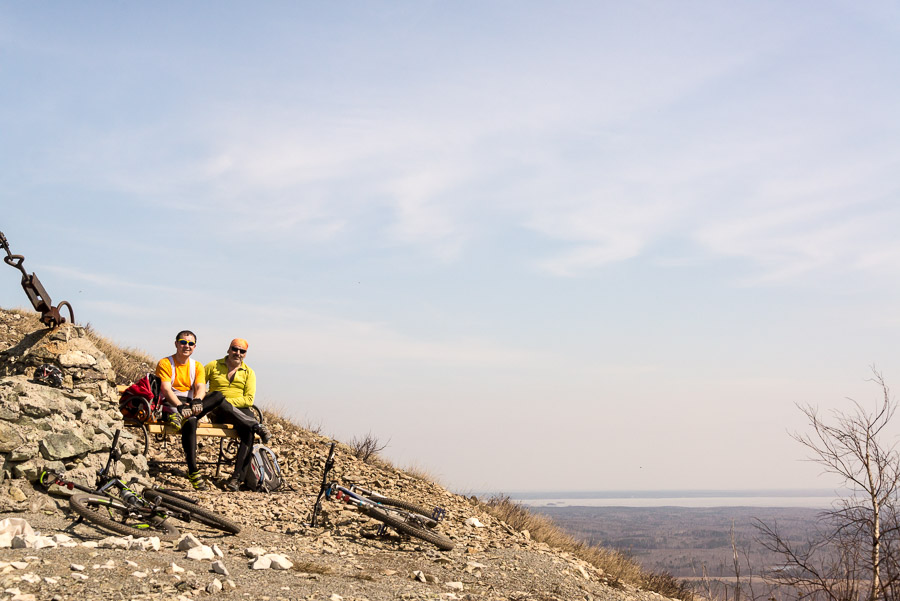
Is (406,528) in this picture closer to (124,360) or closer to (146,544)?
(146,544)

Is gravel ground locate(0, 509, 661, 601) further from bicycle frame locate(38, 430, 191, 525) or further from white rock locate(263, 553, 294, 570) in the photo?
bicycle frame locate(38, 430, 191, 525)

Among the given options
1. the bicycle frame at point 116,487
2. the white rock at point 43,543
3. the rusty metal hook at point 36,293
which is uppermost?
the rusty metal hook at point 36,293

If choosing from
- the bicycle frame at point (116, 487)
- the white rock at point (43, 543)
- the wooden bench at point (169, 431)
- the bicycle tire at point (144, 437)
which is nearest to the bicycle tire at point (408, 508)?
the wooden bench at point (169, 431)

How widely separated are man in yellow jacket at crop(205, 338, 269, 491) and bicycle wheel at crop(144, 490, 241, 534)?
1.78m

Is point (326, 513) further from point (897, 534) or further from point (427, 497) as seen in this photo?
point (897, 534)

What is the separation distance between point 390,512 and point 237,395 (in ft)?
8.58

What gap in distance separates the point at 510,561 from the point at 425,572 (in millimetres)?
1473

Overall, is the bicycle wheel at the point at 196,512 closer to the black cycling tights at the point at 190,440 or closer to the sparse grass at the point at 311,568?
the sparse grass at the point at 311,568

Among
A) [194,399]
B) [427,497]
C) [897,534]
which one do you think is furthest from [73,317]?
[897,534]

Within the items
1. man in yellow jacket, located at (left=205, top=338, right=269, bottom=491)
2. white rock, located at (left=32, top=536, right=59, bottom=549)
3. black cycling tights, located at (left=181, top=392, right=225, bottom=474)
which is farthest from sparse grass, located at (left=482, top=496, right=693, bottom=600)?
white rock, located at (left=32, top=536, right=59, bottom=549)

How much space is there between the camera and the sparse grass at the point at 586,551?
37.8 feet

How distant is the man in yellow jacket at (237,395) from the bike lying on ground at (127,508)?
169 cm

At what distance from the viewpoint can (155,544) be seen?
6.30 metres

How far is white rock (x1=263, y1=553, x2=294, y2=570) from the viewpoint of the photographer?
20.9 feet
